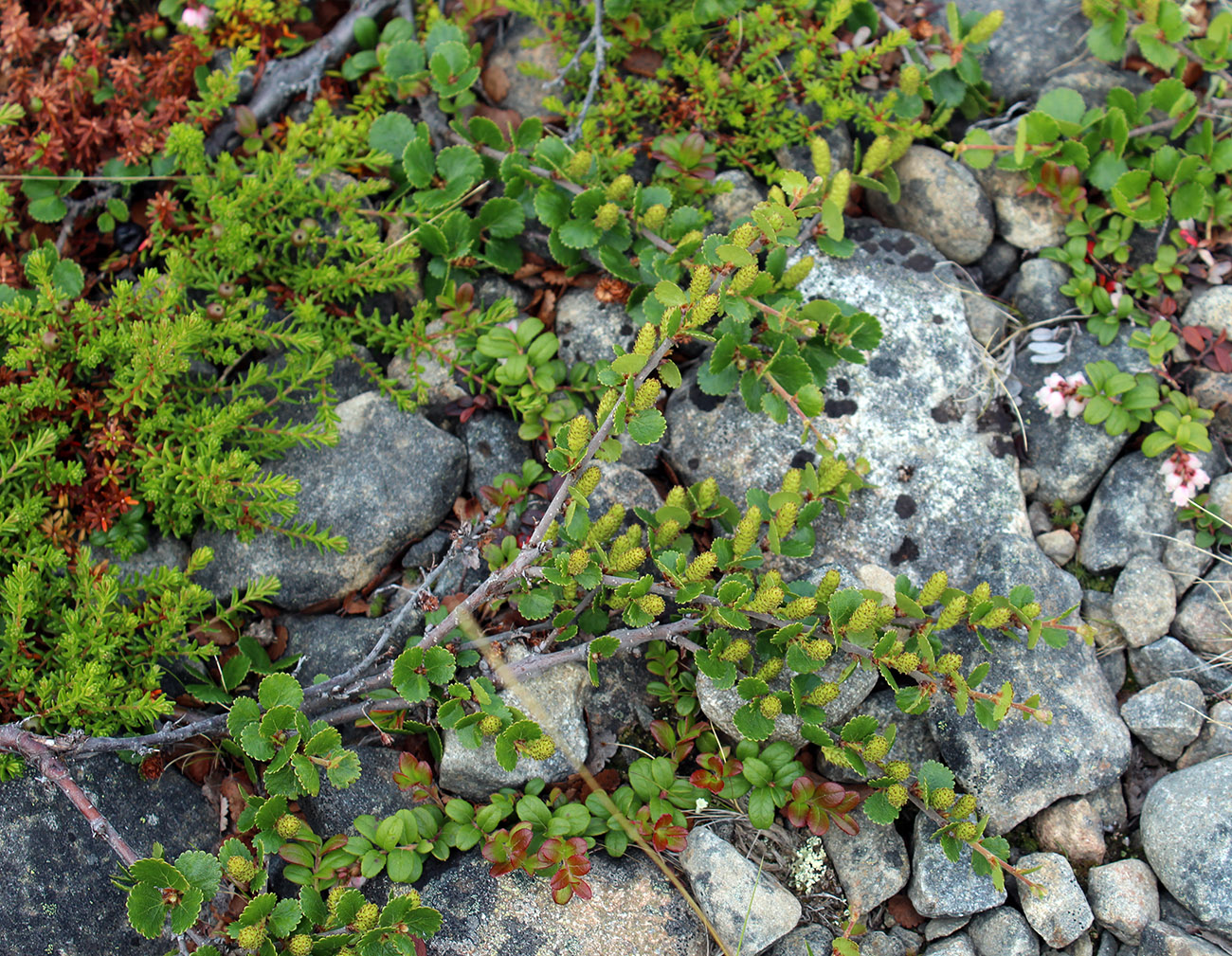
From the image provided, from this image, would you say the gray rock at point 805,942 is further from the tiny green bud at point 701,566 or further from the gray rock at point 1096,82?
the gray rock at point 1096,82

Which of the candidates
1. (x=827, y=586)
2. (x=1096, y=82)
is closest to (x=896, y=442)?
(x=827, y=586)

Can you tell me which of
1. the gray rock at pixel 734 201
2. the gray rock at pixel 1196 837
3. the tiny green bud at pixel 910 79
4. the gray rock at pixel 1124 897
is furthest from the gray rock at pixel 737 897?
the tiny green bud at pixel 910 79

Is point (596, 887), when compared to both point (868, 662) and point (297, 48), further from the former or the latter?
point (297, 48)

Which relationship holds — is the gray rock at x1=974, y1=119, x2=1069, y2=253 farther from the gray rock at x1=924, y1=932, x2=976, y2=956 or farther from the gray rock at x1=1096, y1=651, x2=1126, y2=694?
the gray rock at x1=924, y1=932, x2=976, y2=956

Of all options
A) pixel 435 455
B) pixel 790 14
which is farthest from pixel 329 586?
pixel 790 14

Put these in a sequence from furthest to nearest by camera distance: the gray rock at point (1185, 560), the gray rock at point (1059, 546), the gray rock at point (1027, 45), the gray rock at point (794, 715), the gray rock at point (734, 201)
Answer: the gray rock at point (1027, 45) → the gray rock at point (734, 201) → the gray rock at point (1059, 546) → the gray rock at point (1185, 560) → the gray rock at point (794, 715)

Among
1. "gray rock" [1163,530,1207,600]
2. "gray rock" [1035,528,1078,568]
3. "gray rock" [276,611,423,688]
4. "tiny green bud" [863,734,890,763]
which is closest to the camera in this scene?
"tiny green bud" [863,734,890,763]

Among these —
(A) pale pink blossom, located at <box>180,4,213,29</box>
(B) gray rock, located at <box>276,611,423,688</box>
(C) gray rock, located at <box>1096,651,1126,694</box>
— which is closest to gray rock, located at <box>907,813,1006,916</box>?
(C) gray rock, located at <box>1096,651,1126,694</box>
